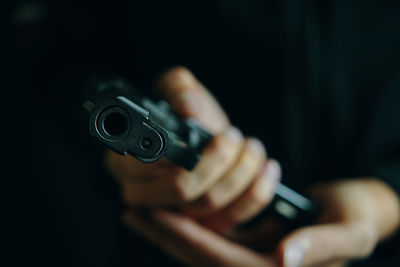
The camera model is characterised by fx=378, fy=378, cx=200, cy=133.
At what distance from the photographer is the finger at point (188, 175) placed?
34 centimetres

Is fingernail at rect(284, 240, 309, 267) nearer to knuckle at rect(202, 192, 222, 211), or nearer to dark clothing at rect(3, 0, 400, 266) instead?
knuckle at rect(202, 192, 222, 211)

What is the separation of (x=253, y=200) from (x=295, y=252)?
7 cm

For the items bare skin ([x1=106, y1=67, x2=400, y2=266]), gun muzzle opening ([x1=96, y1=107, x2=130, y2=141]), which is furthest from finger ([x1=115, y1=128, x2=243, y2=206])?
gun muzzle opening ([x1=96, y1=107, x2=130, y2=141])

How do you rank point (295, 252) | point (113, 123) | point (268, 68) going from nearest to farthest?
point (113, 123) → point (295, 252) → point (268, 68)

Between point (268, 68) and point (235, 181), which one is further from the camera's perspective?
point (268, 68)

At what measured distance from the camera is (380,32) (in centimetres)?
49

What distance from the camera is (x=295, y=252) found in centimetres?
32

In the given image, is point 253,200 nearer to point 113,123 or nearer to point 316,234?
point 316,234

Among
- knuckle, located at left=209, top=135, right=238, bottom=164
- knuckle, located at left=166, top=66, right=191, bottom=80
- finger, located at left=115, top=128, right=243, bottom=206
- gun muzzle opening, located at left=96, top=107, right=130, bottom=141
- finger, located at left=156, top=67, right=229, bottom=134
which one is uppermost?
knuckle, located at left=166, top=66, right=191, bottom=80

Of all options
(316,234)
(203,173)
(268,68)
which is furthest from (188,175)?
(268,68)

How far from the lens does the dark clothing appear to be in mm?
476

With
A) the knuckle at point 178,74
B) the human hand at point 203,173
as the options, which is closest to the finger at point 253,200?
the human hand at point 203,173

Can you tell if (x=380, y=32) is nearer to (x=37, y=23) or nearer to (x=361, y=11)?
(x=361, y=11)

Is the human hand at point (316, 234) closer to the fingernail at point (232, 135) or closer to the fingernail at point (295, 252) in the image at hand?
the fingernail at point (295, 252)
